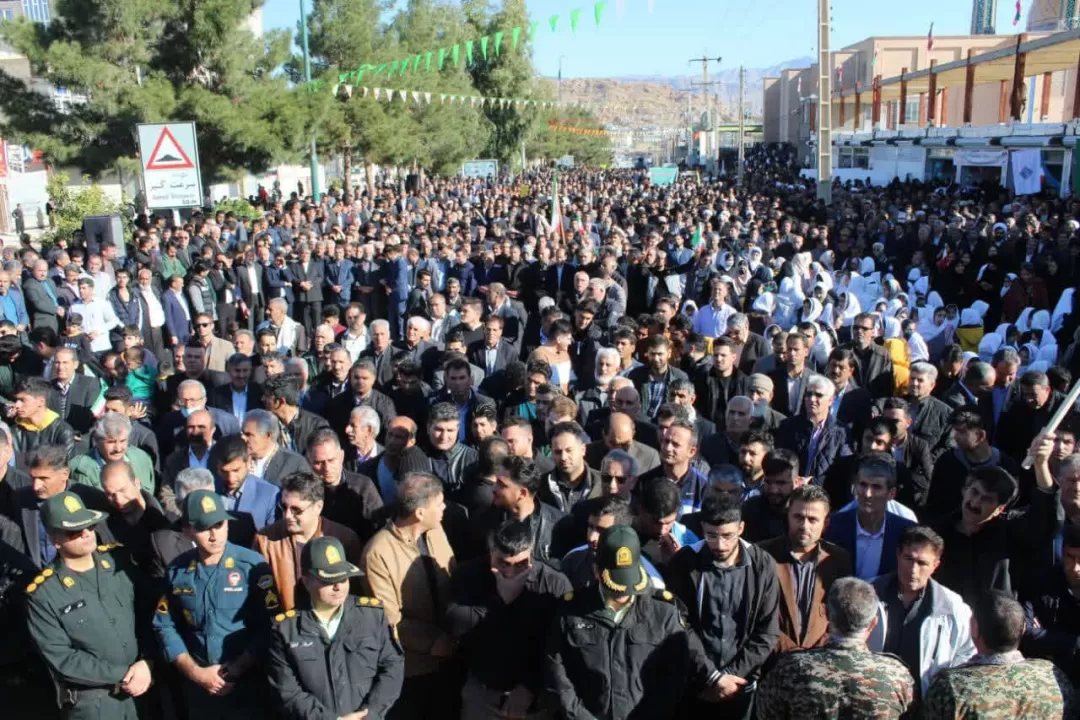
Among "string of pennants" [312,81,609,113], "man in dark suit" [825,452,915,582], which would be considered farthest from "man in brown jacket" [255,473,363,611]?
"string of pennants" [312,81,609,113]

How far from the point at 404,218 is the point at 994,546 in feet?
62.9

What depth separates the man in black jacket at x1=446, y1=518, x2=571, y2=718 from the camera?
12.6 feet

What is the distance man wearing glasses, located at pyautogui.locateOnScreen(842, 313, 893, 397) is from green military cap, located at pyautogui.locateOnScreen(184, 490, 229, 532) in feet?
17.6

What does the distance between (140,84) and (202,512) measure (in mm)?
17453

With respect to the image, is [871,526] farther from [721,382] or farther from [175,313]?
[175,313]

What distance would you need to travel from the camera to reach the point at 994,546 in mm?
4309

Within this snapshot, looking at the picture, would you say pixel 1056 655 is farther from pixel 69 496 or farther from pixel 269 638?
pixel 69 496

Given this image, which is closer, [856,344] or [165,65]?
[856,344]

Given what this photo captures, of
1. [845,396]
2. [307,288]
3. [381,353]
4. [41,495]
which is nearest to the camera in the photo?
[41,495]

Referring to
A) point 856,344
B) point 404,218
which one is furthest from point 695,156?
point 856,344

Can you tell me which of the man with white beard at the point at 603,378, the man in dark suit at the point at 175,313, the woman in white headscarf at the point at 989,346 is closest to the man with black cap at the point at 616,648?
the man with white beard at the point at 603,378

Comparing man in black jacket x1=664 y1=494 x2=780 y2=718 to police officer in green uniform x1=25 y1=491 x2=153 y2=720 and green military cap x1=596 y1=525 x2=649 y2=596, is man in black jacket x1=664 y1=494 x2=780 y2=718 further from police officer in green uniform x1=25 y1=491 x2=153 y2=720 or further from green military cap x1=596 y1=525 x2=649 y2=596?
police officer in green uniform x1=25 y1=491 x2=153 y2=720

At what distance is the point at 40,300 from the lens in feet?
34.8

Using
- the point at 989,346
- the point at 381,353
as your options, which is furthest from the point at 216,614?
the point at 989,346
